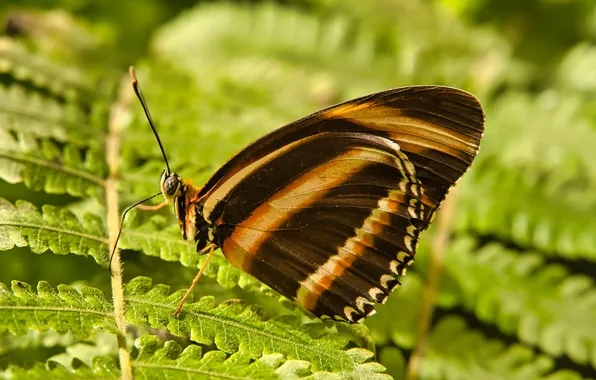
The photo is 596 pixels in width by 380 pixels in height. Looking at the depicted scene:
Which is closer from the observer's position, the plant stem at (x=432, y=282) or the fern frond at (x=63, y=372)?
the fern frond at (x=63, y=372)

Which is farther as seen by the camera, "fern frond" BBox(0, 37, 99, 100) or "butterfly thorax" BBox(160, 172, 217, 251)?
"fern frond" BBox(0, 37, 99, 100)

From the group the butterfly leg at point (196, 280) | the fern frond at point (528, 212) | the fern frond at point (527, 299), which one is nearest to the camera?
the butterfly leg at point (196, 280)

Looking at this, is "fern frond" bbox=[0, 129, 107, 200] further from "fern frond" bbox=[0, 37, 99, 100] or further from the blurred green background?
"fern frond" bbox=[0, 37, 99, 100]

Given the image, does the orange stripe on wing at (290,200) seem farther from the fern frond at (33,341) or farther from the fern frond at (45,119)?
the fern frond at (45,119)

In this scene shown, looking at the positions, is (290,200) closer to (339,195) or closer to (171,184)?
(339,195)

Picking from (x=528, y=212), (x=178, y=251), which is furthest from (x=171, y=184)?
(x=528, y=212)

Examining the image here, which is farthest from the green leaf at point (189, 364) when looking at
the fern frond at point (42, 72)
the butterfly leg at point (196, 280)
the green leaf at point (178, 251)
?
the fern frond at point (42, 72)

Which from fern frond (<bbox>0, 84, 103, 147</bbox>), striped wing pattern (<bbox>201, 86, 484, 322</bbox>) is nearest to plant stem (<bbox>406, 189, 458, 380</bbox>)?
striped wing pattern (<bbox>201, 86, 484, 322</bbox>)

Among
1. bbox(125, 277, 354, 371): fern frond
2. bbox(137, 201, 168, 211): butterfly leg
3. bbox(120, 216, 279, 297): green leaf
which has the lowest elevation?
bbox(125, 277, 354, 371): fern frond
